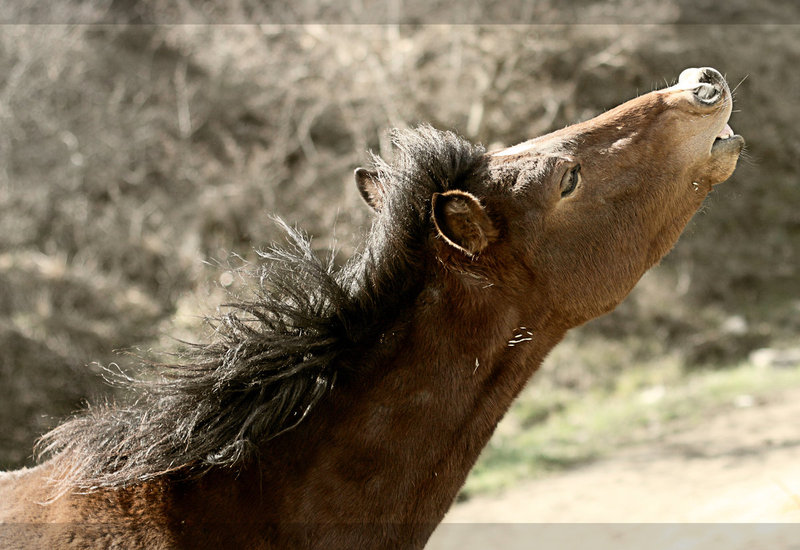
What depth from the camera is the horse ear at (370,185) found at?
2.71 metres

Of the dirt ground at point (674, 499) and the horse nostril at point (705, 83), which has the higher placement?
the horse nostril at point (705, 83)

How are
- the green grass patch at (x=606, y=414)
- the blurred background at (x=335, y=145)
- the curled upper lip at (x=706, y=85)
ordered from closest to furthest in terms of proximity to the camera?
1. the curled upper lip at (x=706, y=85)
2. the green grass patch at (x=606, y=414)
3. the blurred background at (x=335, y=145)

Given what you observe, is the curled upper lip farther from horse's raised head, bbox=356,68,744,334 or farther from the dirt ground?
the dirt ground

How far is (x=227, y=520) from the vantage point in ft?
7.04

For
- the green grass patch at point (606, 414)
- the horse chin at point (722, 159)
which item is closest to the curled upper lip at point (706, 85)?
the horse chin at point (722, 159)

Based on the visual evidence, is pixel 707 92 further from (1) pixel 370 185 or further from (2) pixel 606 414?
(2) pixel 606 414

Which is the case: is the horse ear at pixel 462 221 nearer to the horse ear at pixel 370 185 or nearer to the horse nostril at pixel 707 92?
the horse ear at pixel 370 185

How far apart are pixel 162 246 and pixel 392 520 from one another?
1275 centimetres

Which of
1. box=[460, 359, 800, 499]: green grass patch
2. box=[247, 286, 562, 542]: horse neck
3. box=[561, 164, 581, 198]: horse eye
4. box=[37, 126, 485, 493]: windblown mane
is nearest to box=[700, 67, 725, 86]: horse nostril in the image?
box=[561, 164, 581, 198]: horse eye

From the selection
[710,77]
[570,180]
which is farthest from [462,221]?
[710,77]

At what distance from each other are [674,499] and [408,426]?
5.93 meters

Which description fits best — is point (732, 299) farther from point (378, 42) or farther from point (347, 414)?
point (347, 414)

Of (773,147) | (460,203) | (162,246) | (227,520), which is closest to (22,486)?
(227,520)

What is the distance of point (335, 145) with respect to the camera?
1556cm
